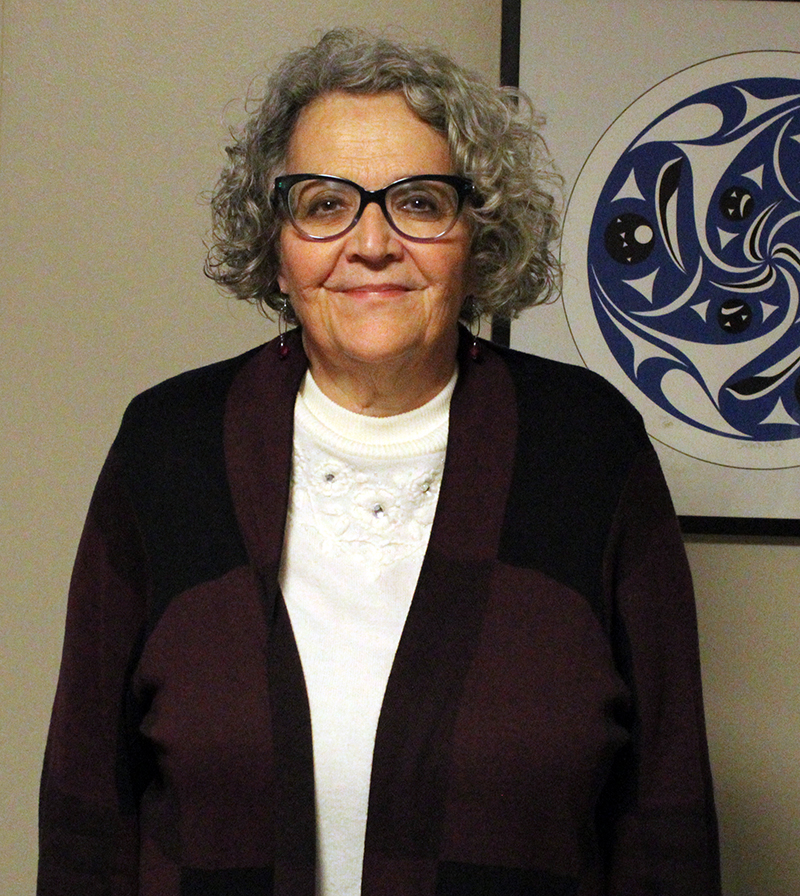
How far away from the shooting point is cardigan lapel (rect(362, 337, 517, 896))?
3.82 ft

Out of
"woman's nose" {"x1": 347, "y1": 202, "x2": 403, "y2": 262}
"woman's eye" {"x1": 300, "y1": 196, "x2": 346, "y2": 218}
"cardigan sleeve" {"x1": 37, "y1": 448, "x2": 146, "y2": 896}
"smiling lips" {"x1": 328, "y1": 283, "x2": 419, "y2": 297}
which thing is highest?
"woman's eye" {"x1": 300, "y1": 196, "x2": 346, "y2": 218}

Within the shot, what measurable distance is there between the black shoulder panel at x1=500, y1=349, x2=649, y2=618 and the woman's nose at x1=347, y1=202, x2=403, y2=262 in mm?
262

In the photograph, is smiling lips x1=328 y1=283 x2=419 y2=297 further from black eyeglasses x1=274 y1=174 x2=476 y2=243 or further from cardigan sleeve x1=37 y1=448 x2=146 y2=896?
cardigan sleeve x1=37 y1=448 x2=146 y2=896

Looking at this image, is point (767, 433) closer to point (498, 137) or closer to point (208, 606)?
point (498, 137)

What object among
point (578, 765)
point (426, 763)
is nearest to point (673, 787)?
point (578, 765)

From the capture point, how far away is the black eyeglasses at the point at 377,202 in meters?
1.22

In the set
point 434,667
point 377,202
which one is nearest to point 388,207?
point 377,202

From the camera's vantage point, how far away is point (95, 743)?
4.23 feet

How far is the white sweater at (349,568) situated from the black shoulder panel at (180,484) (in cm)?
9

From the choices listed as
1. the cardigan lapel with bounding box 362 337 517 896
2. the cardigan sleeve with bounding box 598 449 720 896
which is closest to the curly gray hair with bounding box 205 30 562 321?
the cardigan lapel with bounding box 362 337 517 896

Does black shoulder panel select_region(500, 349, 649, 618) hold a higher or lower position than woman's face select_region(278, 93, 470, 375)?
lower

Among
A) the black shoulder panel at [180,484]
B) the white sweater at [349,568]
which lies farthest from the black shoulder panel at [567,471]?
the black shoulder panel at [180,484]

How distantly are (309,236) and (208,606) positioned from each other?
456 millimetres

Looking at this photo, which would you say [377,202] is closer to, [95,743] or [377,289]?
Answer: [377,289]
